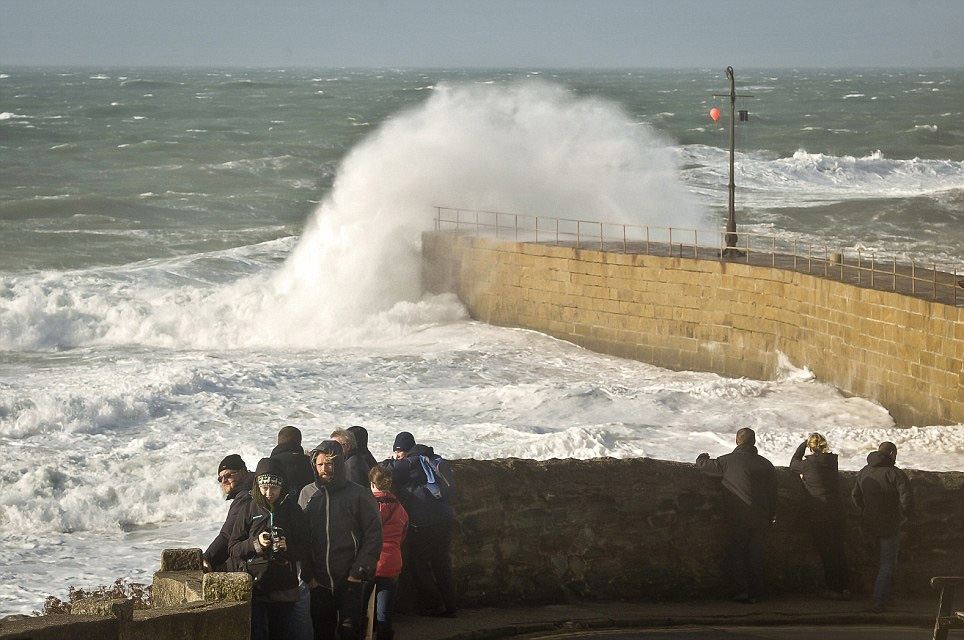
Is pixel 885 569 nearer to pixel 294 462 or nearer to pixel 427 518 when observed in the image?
pixel 427 518

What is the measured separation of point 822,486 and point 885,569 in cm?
56

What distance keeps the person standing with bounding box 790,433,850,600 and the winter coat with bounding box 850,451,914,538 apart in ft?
0.46

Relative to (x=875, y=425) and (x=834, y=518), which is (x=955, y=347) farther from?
(x=834, y=518)

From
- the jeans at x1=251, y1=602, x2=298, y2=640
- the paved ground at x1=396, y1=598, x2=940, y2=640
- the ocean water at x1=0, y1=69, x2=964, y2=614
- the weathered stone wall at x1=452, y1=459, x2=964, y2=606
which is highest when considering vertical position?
the jeans at x1=251, y1=602, x2=298, y2=640

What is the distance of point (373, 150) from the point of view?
1242 inches

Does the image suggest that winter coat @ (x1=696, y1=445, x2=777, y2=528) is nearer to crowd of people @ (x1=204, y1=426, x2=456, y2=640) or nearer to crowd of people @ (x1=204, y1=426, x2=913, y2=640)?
crowd of people @ (x1=204, y1=426, x2=913, y2=640)

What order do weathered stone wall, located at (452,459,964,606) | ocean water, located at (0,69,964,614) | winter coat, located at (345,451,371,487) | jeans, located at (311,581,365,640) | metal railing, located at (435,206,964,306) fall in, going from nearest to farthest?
1. jeans, located at (311,581,365,640)
2. winter coat, located at (345,451,371,487)
3. weathered stone wall, located at (452,459,964,606)
4. ocean water, located at (0,69,964,614)
5. metal railing, located at (435,206,964,306)

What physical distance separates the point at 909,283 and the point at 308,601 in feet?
49.4

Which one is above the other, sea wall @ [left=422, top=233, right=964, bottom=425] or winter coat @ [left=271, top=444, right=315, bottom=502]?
winter coat @ [left=271, top=444, right=315, bottom=502]

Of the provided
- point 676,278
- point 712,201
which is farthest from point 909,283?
point 712,201

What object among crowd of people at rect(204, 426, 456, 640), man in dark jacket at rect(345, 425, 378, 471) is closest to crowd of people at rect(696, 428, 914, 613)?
crowd of people at rect(204, 426, 456, 640)

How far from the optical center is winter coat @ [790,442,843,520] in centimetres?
810

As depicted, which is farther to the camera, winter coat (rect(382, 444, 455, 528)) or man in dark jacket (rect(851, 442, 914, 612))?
man in dark jacket (rect(851, 442, 914, 612))

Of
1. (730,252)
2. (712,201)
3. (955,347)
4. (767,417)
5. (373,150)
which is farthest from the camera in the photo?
(712,201)
